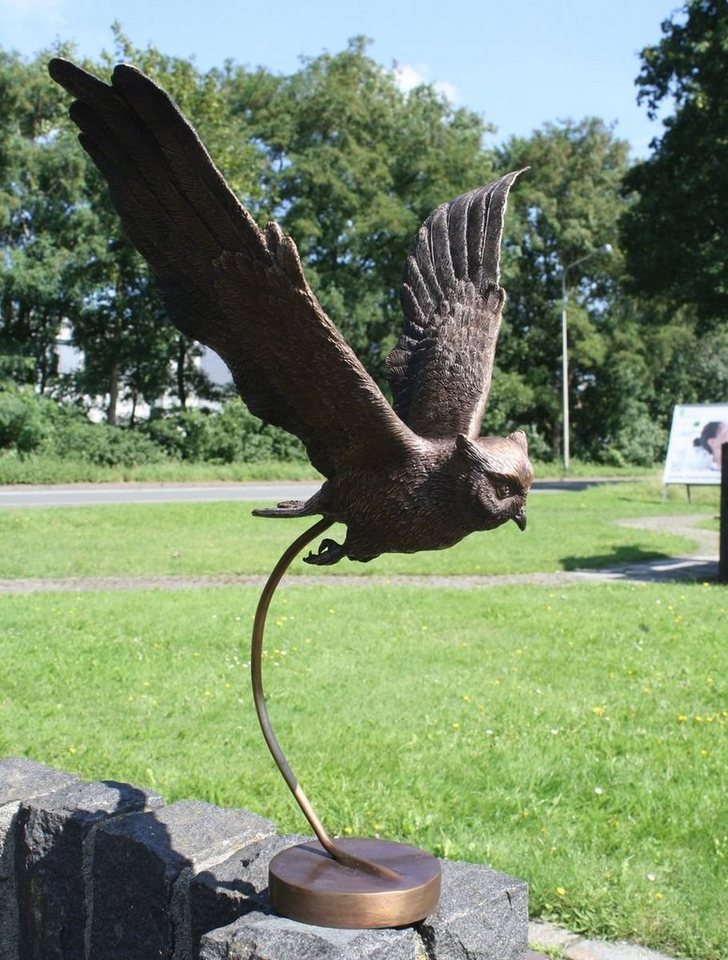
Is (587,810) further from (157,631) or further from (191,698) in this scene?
(157,631)

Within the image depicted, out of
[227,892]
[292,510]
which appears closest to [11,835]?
[227,892]

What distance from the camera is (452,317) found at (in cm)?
304

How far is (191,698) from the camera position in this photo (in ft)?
18.7

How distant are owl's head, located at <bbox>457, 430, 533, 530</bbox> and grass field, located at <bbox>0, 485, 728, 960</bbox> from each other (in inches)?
68.8

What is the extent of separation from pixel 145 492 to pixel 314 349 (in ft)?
60.7

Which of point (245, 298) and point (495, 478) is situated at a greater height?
point (245, 298)

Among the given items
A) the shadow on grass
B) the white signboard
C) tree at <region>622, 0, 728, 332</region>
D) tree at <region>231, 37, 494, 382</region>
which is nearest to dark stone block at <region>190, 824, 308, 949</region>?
the shadow on grass

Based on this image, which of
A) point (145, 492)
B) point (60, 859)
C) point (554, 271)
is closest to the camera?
point (60, 859)

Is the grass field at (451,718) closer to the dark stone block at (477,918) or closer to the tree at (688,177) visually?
the dark stone block at (477,918)

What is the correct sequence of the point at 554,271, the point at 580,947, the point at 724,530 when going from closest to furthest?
the point at 580,947 < the point at 724,530 < the point at 554,271

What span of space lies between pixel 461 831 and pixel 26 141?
84.2ft

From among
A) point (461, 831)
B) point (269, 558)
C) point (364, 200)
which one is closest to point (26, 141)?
point (364, 200)

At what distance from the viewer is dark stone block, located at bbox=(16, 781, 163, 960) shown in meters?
3.11

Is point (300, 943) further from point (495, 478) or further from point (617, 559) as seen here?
point (617, 559)
